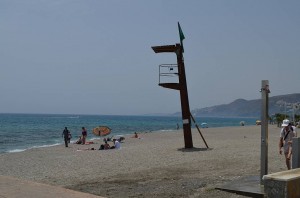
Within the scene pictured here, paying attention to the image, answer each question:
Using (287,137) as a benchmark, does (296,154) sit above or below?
below

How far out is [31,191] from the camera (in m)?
7.65

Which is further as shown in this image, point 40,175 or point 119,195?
point 40,175

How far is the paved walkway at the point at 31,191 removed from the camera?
24.0 feet

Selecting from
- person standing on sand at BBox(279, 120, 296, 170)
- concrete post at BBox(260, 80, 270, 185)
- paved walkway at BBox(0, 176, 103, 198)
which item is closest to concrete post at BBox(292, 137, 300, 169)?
concrete post at BBox(260, 80, 270, 185)

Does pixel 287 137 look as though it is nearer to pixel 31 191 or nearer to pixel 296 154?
pixel 296 154

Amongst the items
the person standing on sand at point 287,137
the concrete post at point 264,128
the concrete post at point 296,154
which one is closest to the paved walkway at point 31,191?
the concrete post at point 264,128

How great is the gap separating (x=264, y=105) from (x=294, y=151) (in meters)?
1.08

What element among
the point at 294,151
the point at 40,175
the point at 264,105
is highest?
the point at 264,105

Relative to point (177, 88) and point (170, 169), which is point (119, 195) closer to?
point (170, 169)

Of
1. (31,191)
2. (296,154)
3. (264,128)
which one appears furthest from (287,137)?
(31,191)

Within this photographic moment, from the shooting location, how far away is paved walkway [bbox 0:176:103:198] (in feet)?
24.0

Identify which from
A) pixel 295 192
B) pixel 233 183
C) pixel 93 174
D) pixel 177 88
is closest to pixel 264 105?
pixel 233 183

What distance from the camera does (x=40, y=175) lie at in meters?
13.6

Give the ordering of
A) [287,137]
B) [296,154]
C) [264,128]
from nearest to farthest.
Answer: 1. [296,154]
2. [264,128]
3. [287,137]
